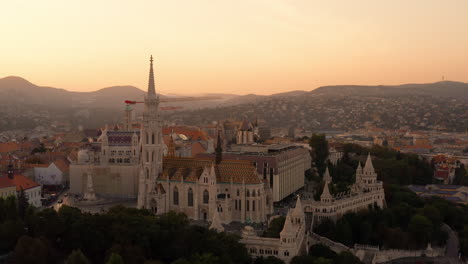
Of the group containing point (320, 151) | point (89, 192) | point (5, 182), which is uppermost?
point (5, 182)

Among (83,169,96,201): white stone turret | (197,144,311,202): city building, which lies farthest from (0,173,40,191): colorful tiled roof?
(197,144,311,202): city building

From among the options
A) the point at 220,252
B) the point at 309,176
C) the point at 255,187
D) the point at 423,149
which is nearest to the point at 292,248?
the point at 220,252

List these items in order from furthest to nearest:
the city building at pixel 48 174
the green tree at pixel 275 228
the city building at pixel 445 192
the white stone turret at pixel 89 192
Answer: the city building at pixel 445 192
the city building at pixel 48 174
the white stone turret at pixel 89 192
the green tree at pixel 275 228

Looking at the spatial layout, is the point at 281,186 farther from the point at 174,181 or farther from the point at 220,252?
the point at 220,252

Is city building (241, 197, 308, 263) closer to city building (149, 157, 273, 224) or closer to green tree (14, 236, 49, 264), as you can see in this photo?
city building (149, 157, 273, 224)

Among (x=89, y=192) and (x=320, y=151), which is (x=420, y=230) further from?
(x=89, y=192)

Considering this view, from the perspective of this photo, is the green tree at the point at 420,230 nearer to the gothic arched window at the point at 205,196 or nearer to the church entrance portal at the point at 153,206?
the gothic arched window at the point at 205,196

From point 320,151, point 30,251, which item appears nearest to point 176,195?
point 30,251

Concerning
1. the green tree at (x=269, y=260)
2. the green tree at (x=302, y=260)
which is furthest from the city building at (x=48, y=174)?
the green tree at (x=302, y=260)
